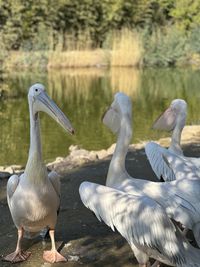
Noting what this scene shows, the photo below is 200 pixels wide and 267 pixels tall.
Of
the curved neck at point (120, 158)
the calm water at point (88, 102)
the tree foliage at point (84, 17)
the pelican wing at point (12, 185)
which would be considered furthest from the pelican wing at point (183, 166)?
the tree foliage at point (84, 17)

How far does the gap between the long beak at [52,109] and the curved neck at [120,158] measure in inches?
20.7

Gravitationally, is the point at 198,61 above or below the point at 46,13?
below

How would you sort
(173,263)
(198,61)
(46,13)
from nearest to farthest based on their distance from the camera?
(173,263) < (198,61) < (46,13)

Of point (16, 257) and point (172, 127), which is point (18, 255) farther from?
point (172, 127)

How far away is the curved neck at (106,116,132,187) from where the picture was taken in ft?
11.7

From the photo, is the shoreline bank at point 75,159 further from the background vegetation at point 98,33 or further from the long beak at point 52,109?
the background vegetation at point 98,33

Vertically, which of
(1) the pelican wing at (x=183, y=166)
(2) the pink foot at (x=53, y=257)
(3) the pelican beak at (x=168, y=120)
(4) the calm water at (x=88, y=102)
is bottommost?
(4) the calm water at (x=88, y=102)

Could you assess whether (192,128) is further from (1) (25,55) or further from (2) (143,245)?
(1) (25,55)

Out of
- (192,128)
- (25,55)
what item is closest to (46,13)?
(25,55)

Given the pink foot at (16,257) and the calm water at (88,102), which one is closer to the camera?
the pink foot at (16,257)

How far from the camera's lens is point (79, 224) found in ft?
13.8

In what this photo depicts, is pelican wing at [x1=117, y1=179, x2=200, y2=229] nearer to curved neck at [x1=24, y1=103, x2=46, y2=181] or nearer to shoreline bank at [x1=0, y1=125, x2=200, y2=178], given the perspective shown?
curved neck at [x1=24, y1=103, x2=46, y2=181]

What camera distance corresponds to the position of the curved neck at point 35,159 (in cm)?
339

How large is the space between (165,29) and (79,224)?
24452mm
